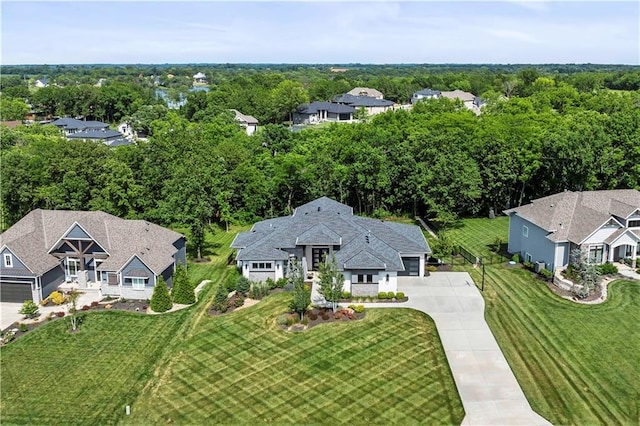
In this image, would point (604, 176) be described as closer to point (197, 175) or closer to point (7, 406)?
point (197, 175)

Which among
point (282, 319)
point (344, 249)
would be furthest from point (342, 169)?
point (282, 319)

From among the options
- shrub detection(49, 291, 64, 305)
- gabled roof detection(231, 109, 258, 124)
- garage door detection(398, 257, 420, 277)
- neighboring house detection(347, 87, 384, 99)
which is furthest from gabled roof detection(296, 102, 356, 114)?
shrub detection(49, 291, 64, 305)

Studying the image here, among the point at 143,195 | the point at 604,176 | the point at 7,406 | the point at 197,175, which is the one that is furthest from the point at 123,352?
the point at 604,176

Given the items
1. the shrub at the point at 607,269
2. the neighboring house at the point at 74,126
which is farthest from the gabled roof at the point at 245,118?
the shrub at the point at 607,269

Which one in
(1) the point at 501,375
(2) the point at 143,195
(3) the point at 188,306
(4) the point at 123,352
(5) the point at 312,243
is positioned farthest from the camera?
(2) the point at 143,195

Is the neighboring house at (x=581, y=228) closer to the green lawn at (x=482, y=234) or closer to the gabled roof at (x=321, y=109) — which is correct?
the green lawn at (x=482, y=234)

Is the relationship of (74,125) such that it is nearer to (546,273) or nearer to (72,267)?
(72,267)

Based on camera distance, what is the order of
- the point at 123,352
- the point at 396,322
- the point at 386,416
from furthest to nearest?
the point at 396,322, the point at 123,352, the point at 386,416
